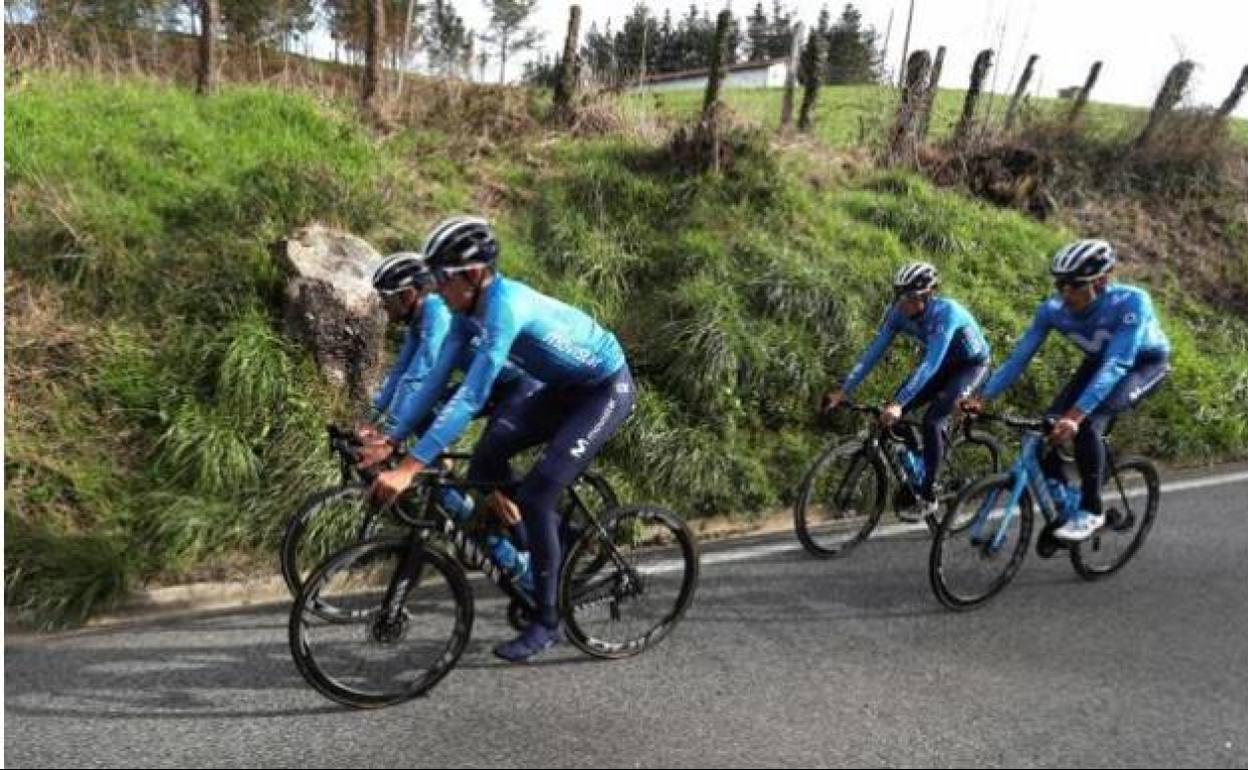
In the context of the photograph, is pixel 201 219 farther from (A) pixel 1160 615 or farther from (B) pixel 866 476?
(A) pixel 1160 615

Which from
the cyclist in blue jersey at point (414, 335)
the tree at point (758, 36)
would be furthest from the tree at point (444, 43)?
the tree at point (758, 36)

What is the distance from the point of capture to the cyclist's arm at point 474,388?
350 cm

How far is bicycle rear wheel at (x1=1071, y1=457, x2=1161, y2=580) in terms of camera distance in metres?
5.60

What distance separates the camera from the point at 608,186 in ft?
32.2

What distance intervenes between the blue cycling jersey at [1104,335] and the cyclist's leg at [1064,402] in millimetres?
115

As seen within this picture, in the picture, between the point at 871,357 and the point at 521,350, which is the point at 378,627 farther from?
the point at 871,357

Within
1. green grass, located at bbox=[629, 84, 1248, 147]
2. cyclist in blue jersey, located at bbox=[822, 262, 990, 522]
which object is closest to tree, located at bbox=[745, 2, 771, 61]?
green grass, located at bbox=[629, 84, 1248, 147]

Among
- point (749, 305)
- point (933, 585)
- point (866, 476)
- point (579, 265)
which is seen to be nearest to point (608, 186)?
point (579, 265)

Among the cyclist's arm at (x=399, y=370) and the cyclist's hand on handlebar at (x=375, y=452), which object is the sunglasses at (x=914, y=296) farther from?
the cyclist's hand on handlebar at (x=375, y=452)

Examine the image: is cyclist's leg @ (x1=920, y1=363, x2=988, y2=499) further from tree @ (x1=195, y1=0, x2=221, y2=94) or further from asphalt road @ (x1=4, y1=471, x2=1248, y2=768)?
tree @ (x1=195, y1=0, x2=221, y2=94)

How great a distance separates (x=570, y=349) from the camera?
3973mm

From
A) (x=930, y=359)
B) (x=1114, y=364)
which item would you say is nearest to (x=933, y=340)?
(x=930, y=359)

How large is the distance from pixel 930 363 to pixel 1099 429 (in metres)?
1.05

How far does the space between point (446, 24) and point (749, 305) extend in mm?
9012
